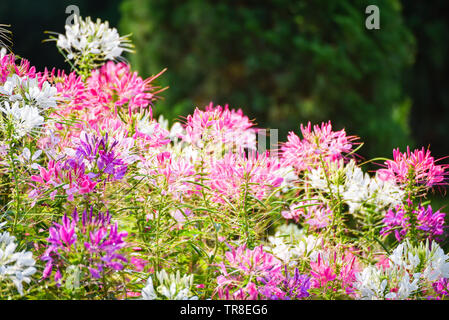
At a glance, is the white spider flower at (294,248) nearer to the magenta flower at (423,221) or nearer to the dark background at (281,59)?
the magenta flower at (423,221)

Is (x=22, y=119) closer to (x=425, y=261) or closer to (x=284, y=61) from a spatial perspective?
(x=425, y=261)

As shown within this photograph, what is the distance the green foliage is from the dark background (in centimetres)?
1

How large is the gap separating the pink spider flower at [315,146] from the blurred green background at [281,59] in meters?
3.84

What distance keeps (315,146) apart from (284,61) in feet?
14.0

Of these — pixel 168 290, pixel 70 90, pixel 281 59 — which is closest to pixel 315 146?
pixel 168 290

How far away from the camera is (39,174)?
1453mm

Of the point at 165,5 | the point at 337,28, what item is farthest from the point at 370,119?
the point at 165,5

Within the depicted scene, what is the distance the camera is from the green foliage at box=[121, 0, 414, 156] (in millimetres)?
5574

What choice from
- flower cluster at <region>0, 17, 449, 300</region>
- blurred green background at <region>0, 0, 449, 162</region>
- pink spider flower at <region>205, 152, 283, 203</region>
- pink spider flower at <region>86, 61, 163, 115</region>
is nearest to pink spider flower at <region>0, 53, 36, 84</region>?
flower cluster at <region>0, 17, 449, 300</region>

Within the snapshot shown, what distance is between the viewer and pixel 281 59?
222 inches

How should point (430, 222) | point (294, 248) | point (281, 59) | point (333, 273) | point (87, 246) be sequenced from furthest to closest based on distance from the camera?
point (281, 59) → point (294, 248) → point (430, 222) → point (333, 273) → point (87, 246)

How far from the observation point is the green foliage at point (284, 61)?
5574mm
